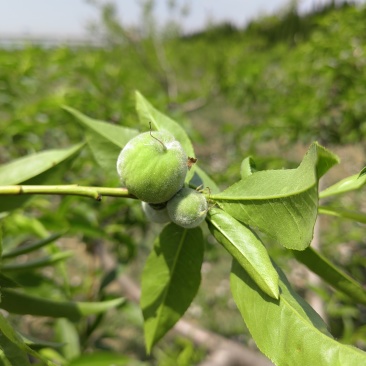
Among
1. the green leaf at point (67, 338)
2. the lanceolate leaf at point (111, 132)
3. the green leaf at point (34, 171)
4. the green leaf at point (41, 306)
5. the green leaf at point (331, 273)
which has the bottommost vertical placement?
the green leaf at point (67, 338)

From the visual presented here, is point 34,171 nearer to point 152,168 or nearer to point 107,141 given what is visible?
point 107,141

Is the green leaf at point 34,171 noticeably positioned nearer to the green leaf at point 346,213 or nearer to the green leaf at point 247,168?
the green leaf at point 247,168

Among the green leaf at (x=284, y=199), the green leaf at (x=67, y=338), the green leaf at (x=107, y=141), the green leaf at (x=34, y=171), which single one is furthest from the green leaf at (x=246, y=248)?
the green leaf at (x=67, y=338)

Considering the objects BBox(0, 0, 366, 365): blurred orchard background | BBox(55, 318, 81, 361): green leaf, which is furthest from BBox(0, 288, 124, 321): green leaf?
BBox(55, 318, 81, 361): green leaf

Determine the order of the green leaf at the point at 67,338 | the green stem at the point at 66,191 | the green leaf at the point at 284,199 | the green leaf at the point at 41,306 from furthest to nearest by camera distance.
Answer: the green leaf at the point at 67,338 → the green leaf at the point at 41,306 → the green stem at the point at 66,191 → the green leaf at the point at 284,199

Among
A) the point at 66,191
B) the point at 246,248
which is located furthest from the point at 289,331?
the point at 66,191

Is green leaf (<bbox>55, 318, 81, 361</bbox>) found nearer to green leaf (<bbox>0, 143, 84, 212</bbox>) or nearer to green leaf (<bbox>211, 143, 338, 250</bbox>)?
green leaf (<bbox>0, 143, 84, 212</bbox>)

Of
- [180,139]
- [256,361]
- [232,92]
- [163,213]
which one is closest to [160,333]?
[163,213]

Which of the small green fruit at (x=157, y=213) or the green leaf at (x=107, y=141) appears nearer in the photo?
the small green fruit at (x=157, y=213)
